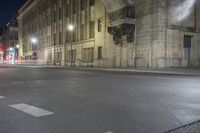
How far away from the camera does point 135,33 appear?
3466 centimetres

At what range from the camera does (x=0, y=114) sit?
6.17 metres

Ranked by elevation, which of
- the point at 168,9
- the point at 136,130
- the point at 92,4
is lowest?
the point at 136,130

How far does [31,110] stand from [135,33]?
96.3 feet

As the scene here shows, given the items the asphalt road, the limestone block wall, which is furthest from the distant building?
the asphalt road

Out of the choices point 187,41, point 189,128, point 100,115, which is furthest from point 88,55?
point 189,128

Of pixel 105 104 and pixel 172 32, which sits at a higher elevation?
pixel 172 32

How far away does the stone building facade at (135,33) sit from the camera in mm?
31578

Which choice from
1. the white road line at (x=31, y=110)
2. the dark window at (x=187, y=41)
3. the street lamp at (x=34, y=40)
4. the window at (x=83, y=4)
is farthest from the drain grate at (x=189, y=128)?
the street lamp at (x=34, y=40)

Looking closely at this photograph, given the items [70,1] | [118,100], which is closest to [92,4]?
[70,1]

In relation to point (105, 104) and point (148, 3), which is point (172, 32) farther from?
point (105, 104)

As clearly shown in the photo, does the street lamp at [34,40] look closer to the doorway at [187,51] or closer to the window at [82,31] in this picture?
the window at [82,31]

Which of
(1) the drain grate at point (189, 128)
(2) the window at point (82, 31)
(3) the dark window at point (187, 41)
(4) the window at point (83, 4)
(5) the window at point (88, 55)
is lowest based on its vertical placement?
(1) the drain grate at point (189, 128)

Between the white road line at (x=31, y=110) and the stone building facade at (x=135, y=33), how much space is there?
25.7 meters

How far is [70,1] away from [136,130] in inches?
1997
